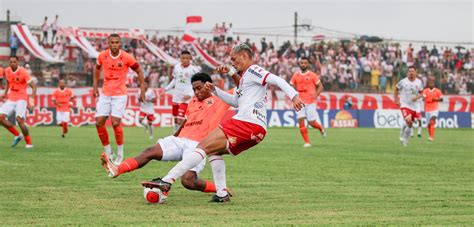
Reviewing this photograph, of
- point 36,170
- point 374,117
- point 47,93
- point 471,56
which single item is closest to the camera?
point 36,170

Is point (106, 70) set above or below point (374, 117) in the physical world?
above

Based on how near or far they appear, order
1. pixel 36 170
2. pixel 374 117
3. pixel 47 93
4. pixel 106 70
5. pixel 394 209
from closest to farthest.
→ pixel 394 209, pixel 36 170, pixel 106 70, pixel 47 93, pixel 374 117

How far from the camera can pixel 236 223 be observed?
8273mm

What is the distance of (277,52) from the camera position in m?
48.4

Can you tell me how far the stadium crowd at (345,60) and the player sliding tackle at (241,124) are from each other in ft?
114

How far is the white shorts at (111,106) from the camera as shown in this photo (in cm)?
1642

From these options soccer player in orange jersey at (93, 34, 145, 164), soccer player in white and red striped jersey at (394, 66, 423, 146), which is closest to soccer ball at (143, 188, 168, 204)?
soccer player in orange jersey at (93, 34, 145, 164)

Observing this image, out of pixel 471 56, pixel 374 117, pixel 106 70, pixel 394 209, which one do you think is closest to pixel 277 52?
pixel 374 117

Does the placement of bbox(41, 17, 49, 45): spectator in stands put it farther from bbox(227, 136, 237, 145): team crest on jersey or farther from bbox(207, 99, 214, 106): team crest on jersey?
bbox(227, 136, 237, 145): team crest on jersey

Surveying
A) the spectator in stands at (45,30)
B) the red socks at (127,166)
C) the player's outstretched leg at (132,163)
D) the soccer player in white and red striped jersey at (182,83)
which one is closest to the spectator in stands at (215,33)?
the spectator in stands at (45,30)

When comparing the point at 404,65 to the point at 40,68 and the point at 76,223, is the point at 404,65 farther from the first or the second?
the point at 76,223

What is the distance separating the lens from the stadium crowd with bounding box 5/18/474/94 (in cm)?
4650

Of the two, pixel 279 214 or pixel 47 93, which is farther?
pixel 47 93

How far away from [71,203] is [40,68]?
1349 inches
